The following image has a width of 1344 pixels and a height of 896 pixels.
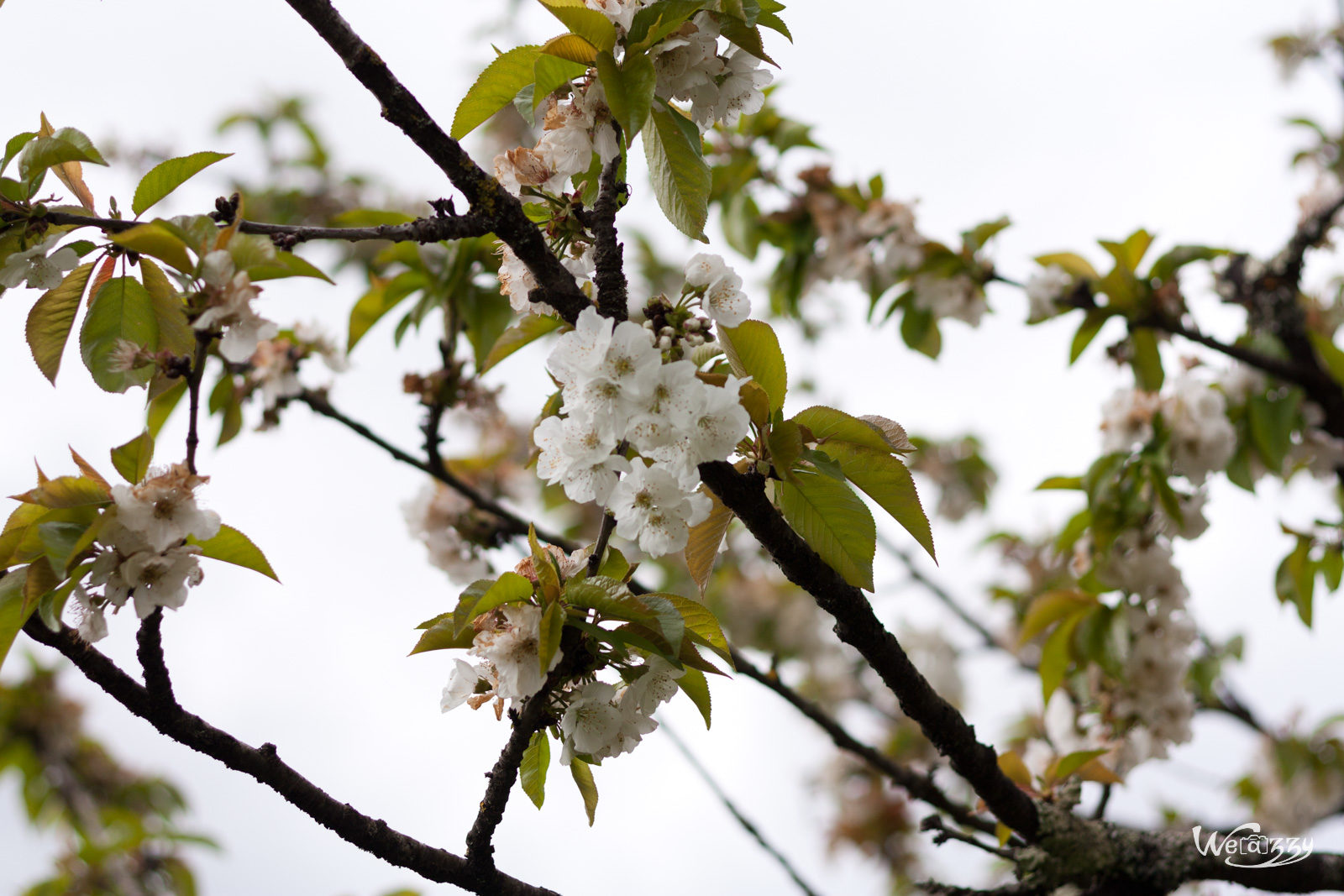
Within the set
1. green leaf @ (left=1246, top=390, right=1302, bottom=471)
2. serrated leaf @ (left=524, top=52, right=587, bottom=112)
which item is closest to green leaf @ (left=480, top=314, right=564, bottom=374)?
serrated leaf @ (left=524, top=52, right=587, bottom=112)

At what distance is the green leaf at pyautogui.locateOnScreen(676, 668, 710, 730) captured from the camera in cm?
107

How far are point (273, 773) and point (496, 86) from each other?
75 centimetres

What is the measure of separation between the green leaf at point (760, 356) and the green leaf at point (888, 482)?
3.4 inches

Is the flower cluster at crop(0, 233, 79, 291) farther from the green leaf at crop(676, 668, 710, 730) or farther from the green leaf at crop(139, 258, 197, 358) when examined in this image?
the green leaf at crop(676, 668, 710, 730)

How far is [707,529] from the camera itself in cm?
104

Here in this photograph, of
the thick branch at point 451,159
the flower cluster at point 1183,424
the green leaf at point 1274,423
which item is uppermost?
the green leaf at point 1274,423

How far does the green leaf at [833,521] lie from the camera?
977 mm

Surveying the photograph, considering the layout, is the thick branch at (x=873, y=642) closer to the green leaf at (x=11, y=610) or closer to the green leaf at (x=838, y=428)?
the green leaf at (x=838, y=428)

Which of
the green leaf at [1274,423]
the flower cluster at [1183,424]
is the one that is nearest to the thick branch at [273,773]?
the flower cluster at [1183,424]

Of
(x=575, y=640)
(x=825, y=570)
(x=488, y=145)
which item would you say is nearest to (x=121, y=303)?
(x=575, y=640)

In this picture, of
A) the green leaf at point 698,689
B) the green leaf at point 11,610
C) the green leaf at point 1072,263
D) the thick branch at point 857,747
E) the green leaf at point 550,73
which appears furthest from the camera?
the green leaf at point 1072,263

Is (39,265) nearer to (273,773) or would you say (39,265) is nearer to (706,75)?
(273,773)

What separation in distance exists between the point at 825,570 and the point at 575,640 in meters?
0.28

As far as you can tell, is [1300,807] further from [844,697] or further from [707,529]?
[707,529]
